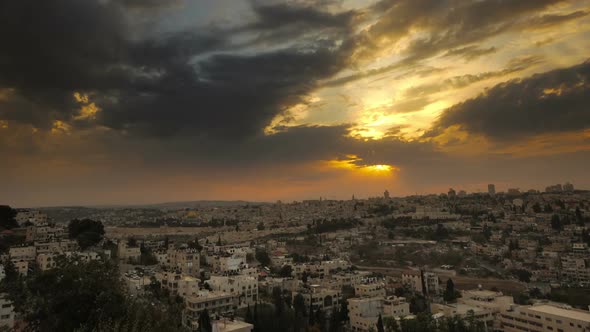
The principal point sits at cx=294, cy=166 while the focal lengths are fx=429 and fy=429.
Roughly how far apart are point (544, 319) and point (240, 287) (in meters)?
14.4

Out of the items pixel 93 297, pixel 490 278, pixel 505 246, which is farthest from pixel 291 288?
pixel 505 246

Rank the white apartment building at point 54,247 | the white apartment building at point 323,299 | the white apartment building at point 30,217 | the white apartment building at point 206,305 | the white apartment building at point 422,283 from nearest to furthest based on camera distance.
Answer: the white apartment building at point 206,305
the white apartment building at point 323,299
the white apartment building at point 54,247
the white apartment building at point 422,283
the white apartment building at point 30,217

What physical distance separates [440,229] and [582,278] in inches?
769

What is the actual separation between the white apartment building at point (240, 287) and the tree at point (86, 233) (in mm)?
11197

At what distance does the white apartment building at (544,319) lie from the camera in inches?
686

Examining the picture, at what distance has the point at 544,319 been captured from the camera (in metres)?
18.5

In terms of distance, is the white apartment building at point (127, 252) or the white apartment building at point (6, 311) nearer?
the white apartment building at point (6, 311)

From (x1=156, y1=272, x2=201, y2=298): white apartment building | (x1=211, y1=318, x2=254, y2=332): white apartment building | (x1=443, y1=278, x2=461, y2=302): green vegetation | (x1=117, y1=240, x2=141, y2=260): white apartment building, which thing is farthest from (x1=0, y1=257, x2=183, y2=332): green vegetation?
(x1=117, y1=240, x2=141, y2=260): white apartment building

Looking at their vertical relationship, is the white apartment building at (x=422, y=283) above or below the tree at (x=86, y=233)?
below

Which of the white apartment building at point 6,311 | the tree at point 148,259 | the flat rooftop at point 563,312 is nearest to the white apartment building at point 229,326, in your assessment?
the white apartment building at point 6,311

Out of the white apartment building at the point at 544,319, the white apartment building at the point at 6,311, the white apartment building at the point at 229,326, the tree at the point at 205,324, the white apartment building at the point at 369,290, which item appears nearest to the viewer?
the white apartment building at the point at 6,311

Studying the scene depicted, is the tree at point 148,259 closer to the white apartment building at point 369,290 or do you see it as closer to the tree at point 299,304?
the tree at point 299,304

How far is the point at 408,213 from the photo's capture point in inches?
3100

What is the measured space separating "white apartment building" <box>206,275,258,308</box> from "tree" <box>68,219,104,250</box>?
36.7ft
